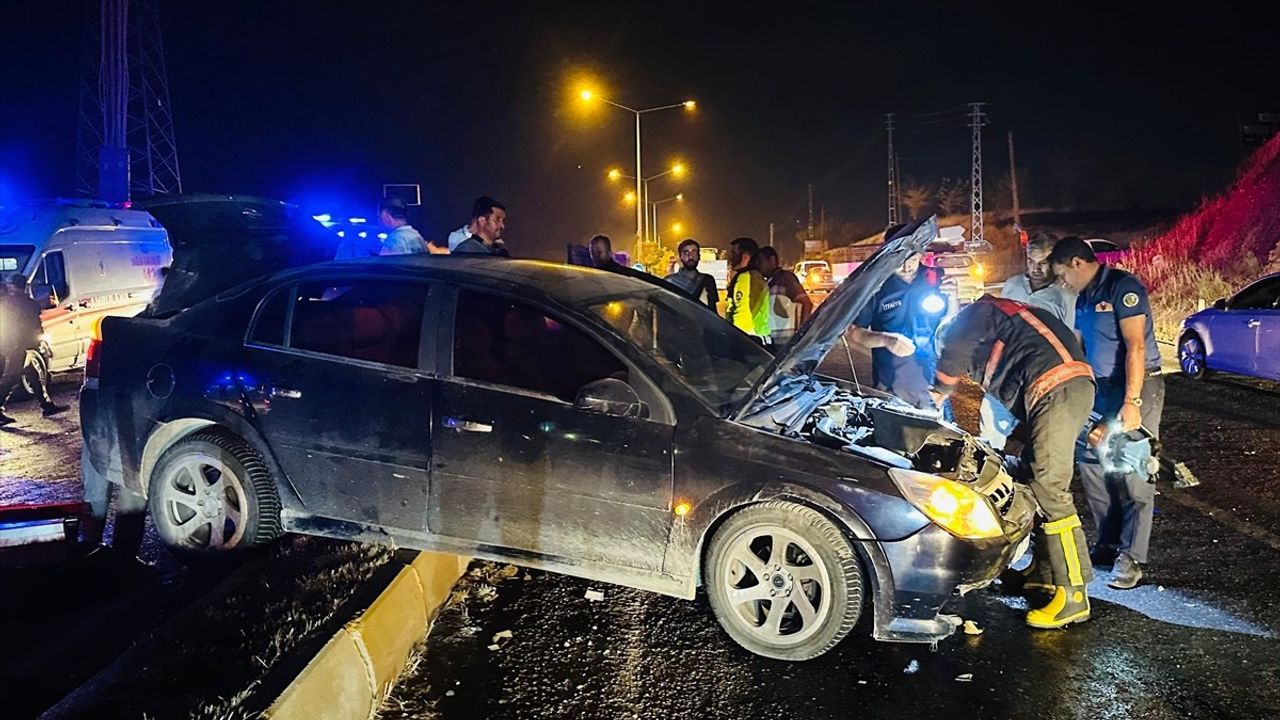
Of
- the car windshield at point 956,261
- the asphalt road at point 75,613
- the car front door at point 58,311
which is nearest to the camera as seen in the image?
the asphalt road at point 75,613

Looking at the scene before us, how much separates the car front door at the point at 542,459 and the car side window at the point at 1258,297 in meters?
9.07

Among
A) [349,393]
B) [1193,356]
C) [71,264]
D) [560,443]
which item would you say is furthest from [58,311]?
[1193,356]

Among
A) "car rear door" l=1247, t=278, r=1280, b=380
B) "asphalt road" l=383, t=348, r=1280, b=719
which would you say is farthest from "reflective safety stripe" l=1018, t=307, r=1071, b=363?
"car rear door" l=1247, t=278, r=1280, b=380

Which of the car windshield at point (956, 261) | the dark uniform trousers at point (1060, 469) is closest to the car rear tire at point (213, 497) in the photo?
the dark uniform trousers at point (1060, 469)

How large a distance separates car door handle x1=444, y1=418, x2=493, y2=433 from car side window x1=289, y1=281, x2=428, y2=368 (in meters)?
0.43

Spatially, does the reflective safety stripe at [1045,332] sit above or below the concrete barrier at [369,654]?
above

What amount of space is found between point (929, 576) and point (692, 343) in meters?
1.69

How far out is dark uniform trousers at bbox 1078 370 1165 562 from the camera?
14.9 ft

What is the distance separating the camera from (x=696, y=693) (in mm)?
3488

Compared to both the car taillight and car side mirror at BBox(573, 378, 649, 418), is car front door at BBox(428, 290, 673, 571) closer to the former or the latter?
car side mirror at BBox(573, 378, 649, 418)

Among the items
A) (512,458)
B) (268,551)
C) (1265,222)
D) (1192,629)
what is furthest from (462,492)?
(1265,222)

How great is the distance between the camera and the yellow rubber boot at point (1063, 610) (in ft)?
13.3

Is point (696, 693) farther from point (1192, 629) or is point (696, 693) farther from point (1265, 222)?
point (1265, 222)

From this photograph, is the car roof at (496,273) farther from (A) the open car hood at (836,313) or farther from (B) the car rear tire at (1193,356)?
(B) the car rear tire at (1193,356)
